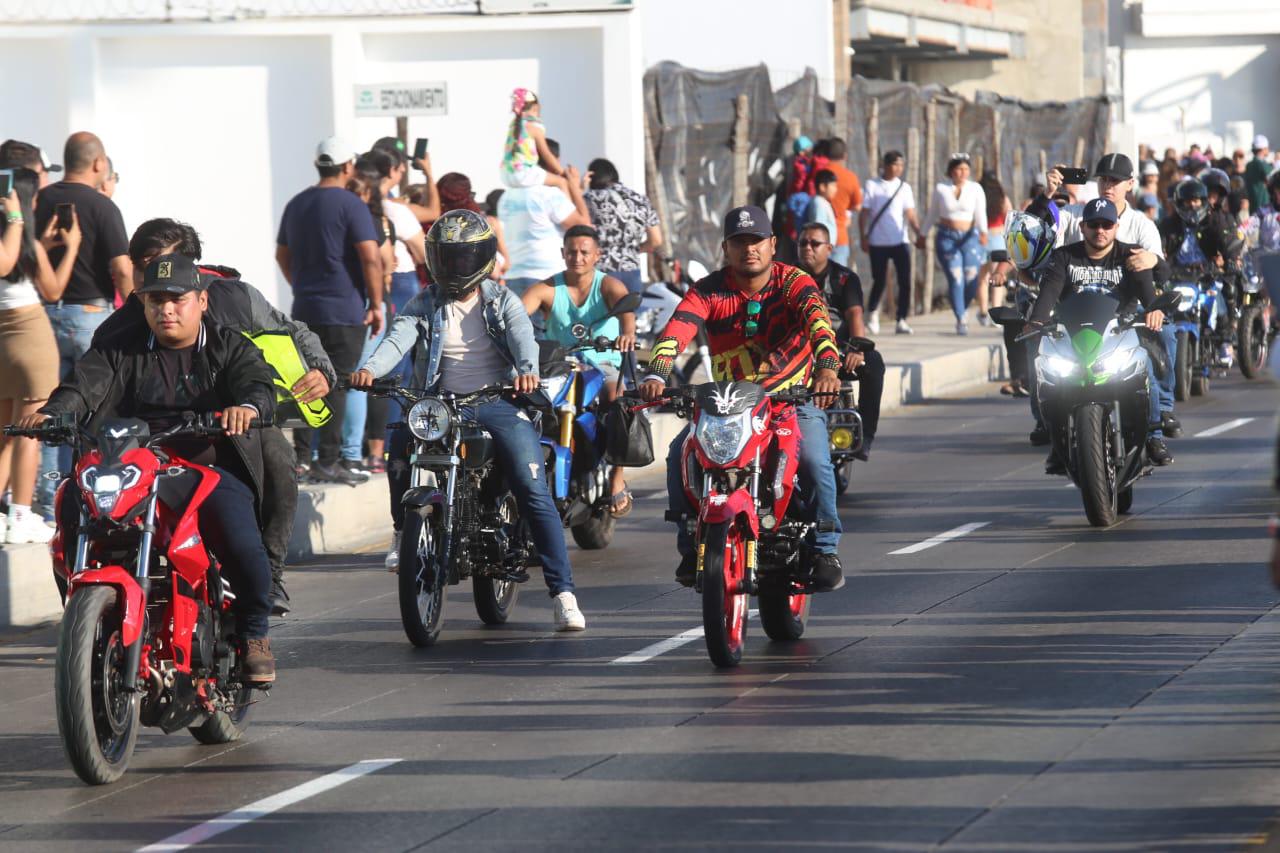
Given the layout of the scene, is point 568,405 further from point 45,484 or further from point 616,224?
point 616,224

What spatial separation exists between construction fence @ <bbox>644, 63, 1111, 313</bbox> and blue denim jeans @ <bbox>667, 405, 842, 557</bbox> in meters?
13.5

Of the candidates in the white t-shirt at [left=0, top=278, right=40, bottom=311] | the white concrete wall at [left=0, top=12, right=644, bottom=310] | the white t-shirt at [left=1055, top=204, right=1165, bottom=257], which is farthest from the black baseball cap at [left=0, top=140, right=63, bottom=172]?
the white concrete wall at [left=0, top=12, right=644, bottom=310]

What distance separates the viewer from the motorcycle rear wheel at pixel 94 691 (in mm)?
7066

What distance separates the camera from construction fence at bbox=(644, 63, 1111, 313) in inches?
922

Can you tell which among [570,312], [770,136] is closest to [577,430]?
[570,312]

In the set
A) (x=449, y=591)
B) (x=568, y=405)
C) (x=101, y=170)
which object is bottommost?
(x=449, y=591)

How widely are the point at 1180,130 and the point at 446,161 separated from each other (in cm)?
4607

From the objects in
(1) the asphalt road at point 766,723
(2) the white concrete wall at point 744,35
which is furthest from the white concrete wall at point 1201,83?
(1) the asphalt road at point 766,723

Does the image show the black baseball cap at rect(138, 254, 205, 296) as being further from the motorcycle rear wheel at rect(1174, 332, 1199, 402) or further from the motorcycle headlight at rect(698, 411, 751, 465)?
the motorcycle rear wheel at rect(1174, 332, 1199, 402)

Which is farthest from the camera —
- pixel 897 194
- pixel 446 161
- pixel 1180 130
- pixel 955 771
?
pixel 1180 130

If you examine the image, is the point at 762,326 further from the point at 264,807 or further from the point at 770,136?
the point at 770,136

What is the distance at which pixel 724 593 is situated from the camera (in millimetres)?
8859

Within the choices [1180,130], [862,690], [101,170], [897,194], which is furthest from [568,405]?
[1180,130]

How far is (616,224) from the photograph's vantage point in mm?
16531
